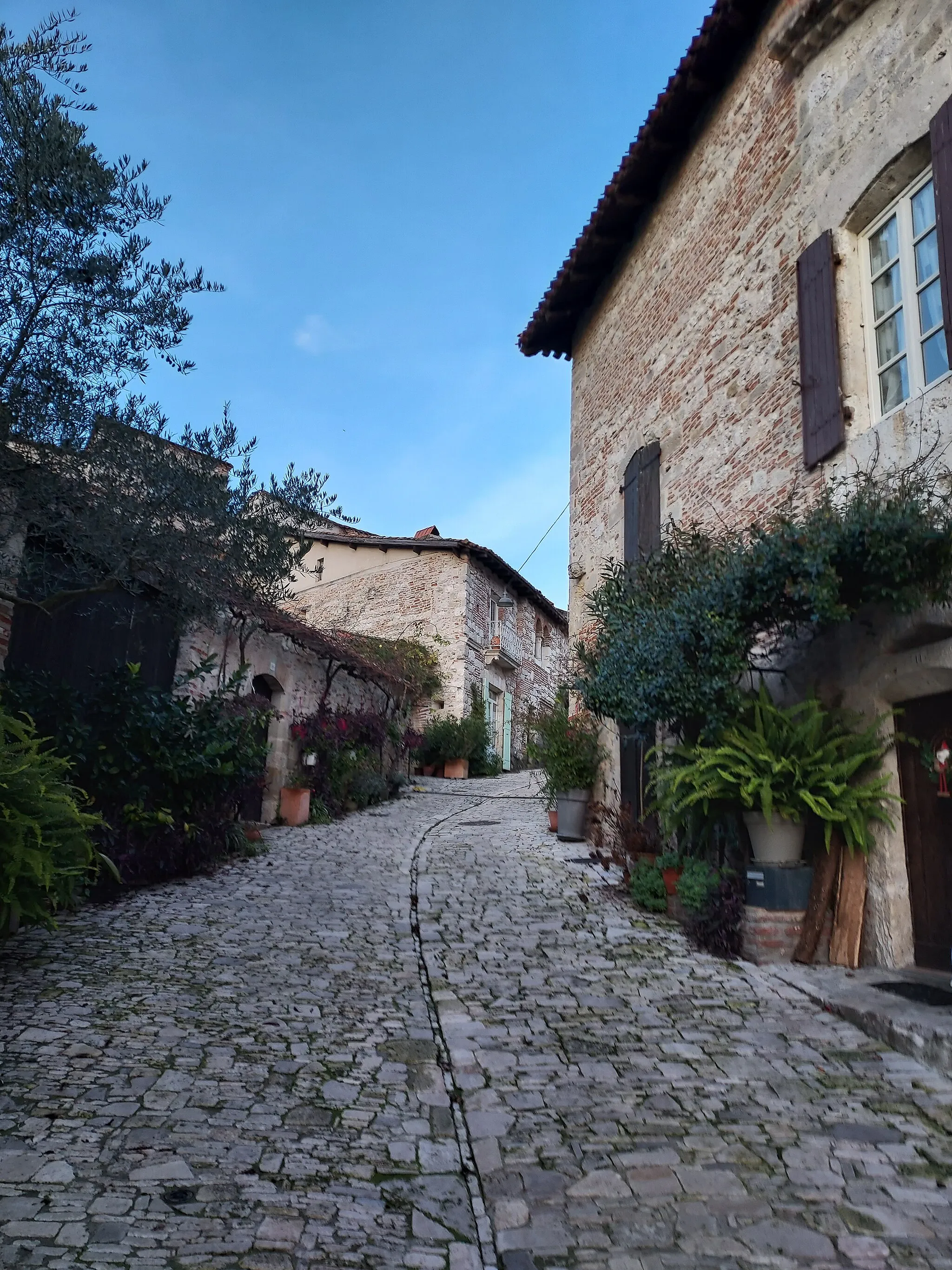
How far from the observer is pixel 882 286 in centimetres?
609

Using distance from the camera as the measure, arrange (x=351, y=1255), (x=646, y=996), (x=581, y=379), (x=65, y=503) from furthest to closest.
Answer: (x=581, y=379)
(x=65, y=503)
(x=646, y=996)
(x=351, y=1255)

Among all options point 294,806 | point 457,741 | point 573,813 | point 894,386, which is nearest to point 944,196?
point 894,386

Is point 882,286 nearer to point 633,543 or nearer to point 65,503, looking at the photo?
point 633,543

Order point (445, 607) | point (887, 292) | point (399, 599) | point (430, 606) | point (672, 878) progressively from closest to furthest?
point (887, 292) → point (672, 878) → point (445, 607) → point (430, 606) → point (399, 599)

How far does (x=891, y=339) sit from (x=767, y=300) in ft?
5.30

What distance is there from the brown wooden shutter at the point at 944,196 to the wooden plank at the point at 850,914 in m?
3.18

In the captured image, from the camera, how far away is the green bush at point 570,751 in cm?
1006

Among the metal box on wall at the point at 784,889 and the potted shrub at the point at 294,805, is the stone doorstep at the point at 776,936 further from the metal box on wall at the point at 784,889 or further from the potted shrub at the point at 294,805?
the potted shrub at the point at 294,805

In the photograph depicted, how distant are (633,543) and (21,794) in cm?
645

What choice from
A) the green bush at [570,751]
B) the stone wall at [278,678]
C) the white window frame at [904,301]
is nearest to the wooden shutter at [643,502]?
the green bush at [570,751]

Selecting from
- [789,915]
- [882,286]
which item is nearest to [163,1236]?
[789,915]

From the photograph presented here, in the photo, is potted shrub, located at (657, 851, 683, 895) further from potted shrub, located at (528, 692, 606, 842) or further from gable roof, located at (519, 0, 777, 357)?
gable roof, located at (519, 0, 777, 357)

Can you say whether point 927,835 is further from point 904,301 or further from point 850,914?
point 904,301

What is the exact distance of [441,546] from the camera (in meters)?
20.2
